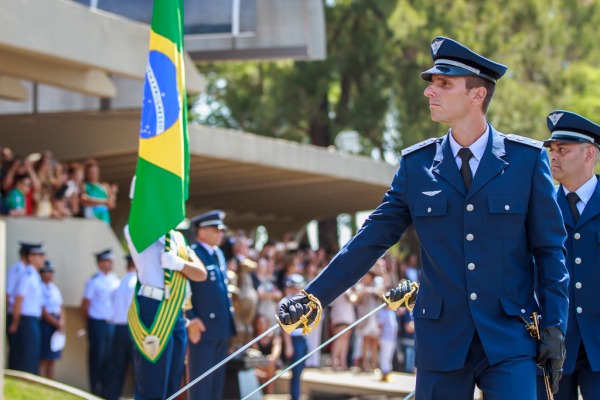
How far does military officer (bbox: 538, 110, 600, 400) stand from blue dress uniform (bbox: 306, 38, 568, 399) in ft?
4.58

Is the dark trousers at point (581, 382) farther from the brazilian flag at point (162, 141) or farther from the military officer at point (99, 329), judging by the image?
the military officer at point (99, 329)

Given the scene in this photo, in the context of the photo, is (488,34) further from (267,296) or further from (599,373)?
(599,373)

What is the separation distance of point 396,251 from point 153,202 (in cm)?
2884

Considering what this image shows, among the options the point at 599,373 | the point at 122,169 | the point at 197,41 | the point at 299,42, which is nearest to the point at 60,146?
the point at 122,169

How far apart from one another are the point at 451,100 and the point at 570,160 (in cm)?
199

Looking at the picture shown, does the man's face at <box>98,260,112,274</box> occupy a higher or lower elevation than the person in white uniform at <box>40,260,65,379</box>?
higher

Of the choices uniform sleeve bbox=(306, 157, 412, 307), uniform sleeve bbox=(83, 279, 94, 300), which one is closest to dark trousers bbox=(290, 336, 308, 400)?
uniform sleeve bbox=(83, 279, 94, 300)

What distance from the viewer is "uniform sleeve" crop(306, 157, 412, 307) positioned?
5578mm

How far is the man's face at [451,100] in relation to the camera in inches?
217

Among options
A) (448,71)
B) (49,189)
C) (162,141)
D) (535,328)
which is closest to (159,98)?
(162,141)

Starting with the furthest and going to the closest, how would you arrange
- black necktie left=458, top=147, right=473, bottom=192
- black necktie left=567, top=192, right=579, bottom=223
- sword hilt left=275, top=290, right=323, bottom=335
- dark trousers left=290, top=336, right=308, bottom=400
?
dark trousers left=290, top=336, right=308, bottom=400 → black necktie left=567, top=192, right=579, bottom=223 → black necktie left=458, top=147, right=473, bottom=192 → sword hilt left=275, top=290, right=323, bottom=335

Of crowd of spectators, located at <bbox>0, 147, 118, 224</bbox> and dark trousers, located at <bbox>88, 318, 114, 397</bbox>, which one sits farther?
crowd of spectators, located at <bbox>0, 147, 118, 224</bbox>

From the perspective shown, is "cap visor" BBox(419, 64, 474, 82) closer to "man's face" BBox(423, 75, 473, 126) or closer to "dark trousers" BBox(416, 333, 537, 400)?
"man's face" BBox(423, 75, 473, 126)

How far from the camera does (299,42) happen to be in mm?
21516
